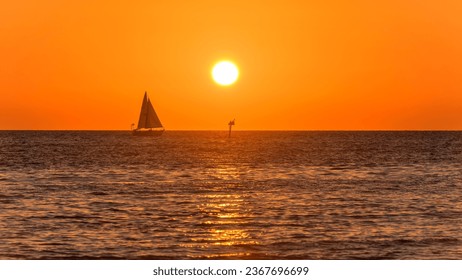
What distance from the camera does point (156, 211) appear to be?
47562mm

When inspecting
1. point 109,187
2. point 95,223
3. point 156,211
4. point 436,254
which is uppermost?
point 109,187

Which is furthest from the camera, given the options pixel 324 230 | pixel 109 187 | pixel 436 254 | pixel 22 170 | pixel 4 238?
pixel 22 170

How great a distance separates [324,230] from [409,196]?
65.0 feet

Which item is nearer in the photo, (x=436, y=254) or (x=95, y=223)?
(x=436, y=254)

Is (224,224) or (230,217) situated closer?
(224,224)

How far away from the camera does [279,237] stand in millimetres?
37719

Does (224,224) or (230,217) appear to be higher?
(230,217)

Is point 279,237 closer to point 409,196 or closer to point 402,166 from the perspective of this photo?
point 409,196

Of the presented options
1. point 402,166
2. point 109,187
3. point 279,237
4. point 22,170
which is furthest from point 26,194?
point 402,166

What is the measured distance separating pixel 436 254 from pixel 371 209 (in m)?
15.6

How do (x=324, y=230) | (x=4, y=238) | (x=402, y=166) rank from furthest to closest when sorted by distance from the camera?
(x=402, y=166), (x=324, y=230), (x=4, y=238)
